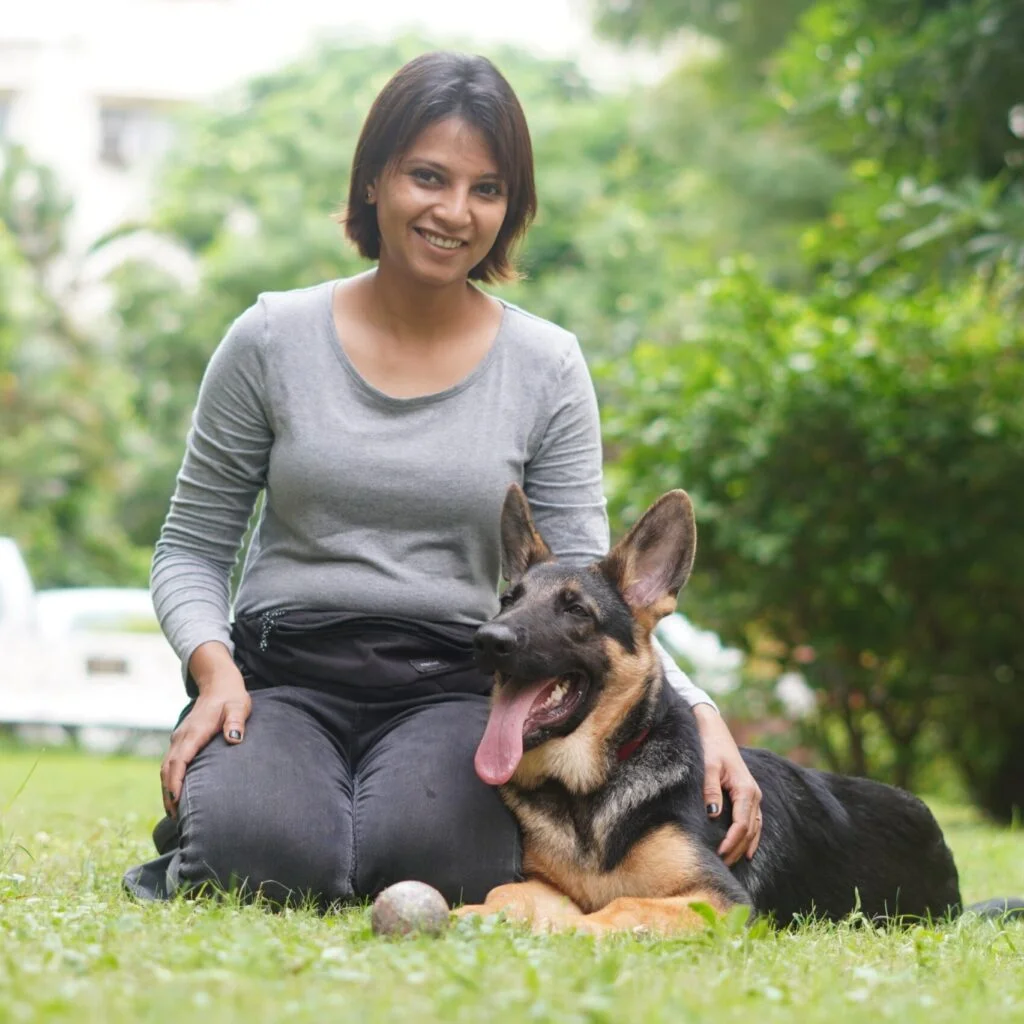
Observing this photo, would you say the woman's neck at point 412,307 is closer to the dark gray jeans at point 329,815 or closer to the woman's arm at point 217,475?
the woman's arm at point 217,475

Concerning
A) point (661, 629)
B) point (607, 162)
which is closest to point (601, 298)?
point (607, 162)

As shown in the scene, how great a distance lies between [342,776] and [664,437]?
651 centimetres

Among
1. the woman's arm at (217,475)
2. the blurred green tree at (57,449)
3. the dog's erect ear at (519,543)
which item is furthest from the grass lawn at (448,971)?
the blurred green tree at (57,449)

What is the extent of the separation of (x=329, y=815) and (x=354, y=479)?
976 millimetres

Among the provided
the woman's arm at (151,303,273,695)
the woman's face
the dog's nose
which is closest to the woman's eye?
the woman's face

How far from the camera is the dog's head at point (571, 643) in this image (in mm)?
4156

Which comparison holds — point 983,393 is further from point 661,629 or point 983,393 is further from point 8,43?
point 8,43

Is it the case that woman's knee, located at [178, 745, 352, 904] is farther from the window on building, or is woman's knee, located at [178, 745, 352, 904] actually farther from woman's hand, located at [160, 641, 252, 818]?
the window on building

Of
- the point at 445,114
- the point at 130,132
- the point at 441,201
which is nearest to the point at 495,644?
the point at 441,201

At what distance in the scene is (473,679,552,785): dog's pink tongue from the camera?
13.6 ft

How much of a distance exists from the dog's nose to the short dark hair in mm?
1464

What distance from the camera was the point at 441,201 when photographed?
15.0 feet

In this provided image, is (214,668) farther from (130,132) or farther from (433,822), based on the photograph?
(130,132)

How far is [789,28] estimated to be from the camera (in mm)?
19297
